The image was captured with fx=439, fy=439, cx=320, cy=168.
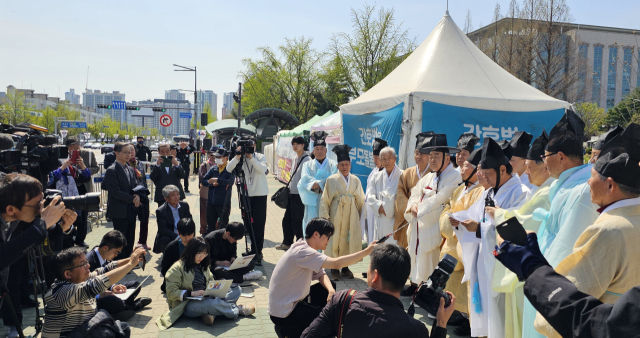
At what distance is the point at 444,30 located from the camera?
891 cm

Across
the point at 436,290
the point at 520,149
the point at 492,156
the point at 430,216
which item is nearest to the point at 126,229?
the point at 430,216

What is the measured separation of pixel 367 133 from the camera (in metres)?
8.62

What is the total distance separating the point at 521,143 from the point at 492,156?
22.5 inches

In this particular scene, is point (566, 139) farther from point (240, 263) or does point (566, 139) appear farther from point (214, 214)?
point (214, 214)

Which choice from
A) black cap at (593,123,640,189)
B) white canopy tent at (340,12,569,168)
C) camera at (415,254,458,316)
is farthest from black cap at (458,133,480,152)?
camera at (415,254,458,316)

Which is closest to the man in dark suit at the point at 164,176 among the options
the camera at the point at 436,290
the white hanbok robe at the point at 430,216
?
the white hanbok robe at the point at 430,216

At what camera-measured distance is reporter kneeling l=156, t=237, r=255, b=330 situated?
453 centimetres

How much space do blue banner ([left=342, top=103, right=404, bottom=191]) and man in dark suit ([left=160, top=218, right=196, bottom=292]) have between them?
12.4 ft

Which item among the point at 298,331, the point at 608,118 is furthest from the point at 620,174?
the point at 608,118

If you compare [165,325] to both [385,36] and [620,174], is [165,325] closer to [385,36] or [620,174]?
[620,174]

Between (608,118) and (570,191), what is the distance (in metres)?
38.6

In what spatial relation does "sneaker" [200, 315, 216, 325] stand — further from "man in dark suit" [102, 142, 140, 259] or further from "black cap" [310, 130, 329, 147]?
"black cap" [310, 130, 329, 147]

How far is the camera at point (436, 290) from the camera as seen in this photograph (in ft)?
7.01

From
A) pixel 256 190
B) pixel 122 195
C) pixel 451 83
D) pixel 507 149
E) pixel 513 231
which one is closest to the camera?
pixel 513 231
